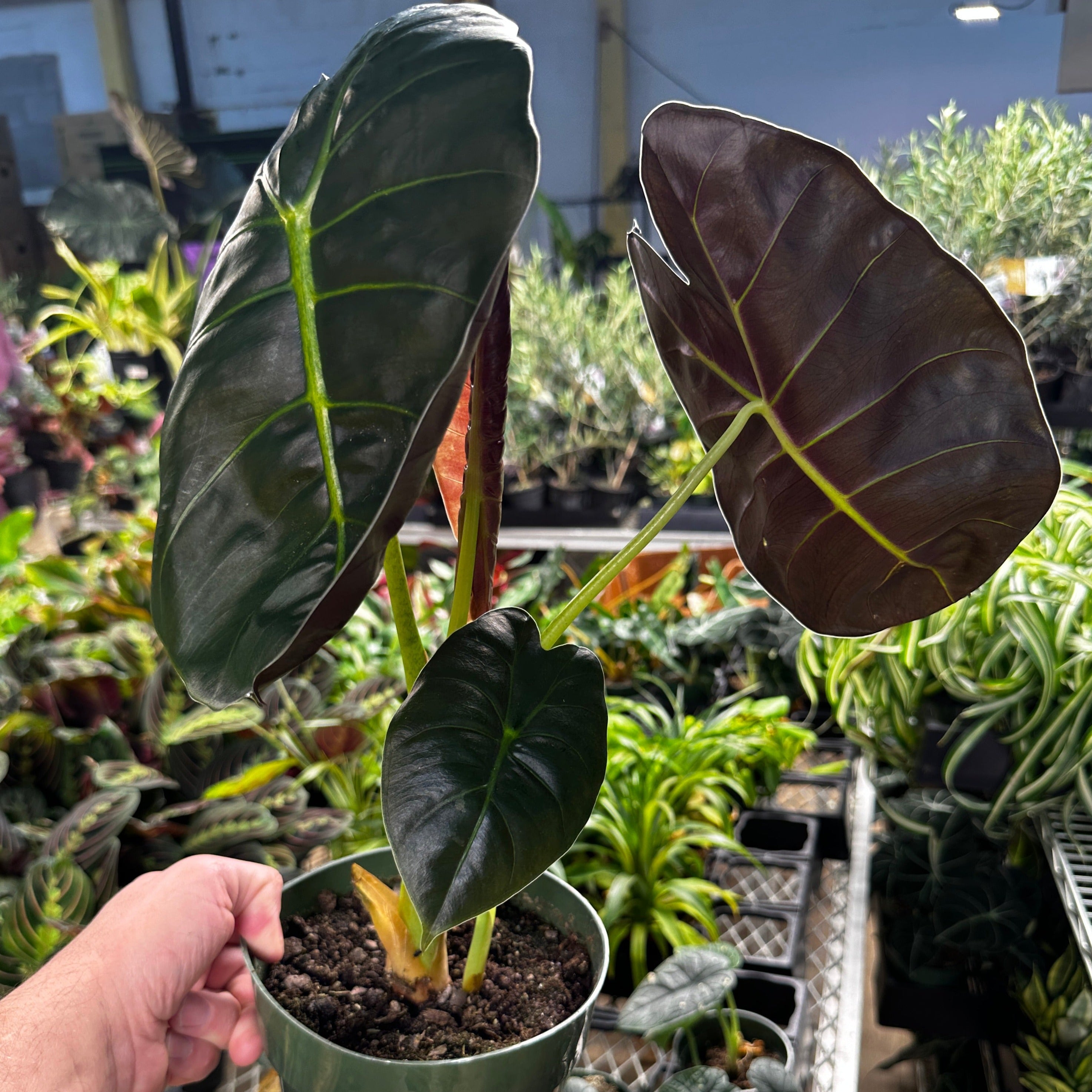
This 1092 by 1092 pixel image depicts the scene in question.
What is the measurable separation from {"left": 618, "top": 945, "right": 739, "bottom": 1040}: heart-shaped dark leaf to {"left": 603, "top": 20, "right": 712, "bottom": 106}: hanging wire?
213 centimetres

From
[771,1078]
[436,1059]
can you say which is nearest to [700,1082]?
[771,1078]

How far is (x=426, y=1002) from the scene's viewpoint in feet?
1.78

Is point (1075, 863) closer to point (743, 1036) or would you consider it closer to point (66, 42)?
point (743, 1036)

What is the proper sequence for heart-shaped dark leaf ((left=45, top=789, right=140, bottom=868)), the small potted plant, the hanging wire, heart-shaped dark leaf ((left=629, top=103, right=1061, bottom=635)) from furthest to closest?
the hanging wire < heart-shaped dark leaf ((left=45, top=789, right=140, bottom=868)) < the small potted plant < heart-shaped dark leaf ((left=629, top=103, right=1061, bottom=635))

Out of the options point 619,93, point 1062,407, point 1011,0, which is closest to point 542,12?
point 619,93

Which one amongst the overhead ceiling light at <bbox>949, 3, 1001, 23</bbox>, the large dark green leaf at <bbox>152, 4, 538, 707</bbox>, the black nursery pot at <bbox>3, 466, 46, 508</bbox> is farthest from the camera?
the black nursery pot at <bbox>3, 466, 46, 508</bbox>

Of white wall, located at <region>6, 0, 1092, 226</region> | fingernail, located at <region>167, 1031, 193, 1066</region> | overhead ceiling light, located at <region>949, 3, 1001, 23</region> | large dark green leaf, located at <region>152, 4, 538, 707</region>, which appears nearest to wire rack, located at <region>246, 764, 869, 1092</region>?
fingernail, located at <region>167, 1031, 193, 1066</region>

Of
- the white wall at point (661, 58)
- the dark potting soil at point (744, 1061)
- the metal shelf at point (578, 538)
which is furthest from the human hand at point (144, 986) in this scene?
the white wall at point (661, 58)

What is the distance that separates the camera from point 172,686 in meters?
1.21

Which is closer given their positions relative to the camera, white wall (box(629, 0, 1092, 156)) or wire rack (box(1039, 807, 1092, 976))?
wire rack (box(1039, 807, 1092, 976))

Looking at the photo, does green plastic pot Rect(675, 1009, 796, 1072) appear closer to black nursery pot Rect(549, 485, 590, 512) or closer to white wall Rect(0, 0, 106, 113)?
black nursery pot Rect(549, 485, 590, 512)

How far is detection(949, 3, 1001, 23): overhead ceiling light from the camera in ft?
6.58

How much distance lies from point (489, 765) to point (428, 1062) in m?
0.16

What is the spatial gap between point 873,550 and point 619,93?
217 cm
